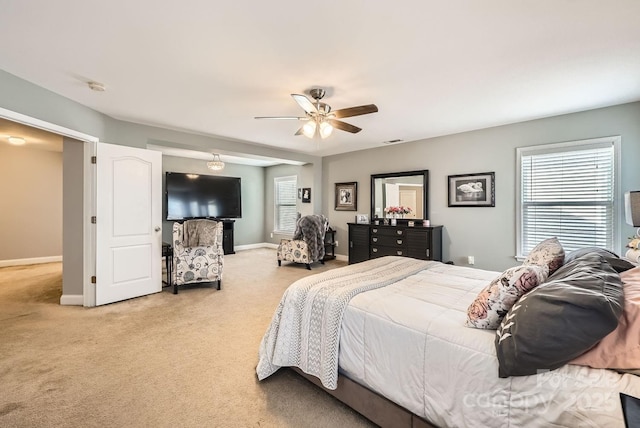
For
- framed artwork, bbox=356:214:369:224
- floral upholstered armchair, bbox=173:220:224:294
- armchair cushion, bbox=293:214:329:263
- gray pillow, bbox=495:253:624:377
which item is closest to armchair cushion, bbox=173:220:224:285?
floral upholstered armchair, bbox=173:220:224:294

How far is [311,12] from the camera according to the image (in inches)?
71.7

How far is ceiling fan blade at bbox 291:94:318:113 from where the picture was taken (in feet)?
8.52

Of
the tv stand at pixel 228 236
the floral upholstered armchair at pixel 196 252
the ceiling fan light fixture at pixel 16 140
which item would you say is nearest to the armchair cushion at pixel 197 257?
the floral upholstered armchair at pixel 196 252

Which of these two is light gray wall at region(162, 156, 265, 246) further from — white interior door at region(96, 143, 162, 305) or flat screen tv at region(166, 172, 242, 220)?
white interior door at region(96, 143, 162, 305)

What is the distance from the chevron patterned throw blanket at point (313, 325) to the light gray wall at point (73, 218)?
3.10 m

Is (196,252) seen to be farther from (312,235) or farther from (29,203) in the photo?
(29,203)

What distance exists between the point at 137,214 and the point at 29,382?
224 cm

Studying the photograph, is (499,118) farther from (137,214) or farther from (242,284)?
(137,214)

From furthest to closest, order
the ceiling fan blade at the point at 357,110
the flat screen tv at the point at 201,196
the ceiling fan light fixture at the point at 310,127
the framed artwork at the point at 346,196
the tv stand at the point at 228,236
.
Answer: the tv stand at the point at 228,236, the flat screen tv at the point at 201,196, the framed artwork at the point at 346,196, the ceiling fan light fixture at the point at 310,127, the ceiling fan blade at the point at 357,110

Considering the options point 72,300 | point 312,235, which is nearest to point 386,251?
point 312,235

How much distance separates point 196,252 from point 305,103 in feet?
9.01

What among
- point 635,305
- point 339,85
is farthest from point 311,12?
point 635,305

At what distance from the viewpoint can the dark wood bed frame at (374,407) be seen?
1.42 m

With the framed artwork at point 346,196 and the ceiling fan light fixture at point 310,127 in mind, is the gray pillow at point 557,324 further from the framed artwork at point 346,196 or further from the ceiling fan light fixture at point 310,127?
the framed artwork at point 346,196
